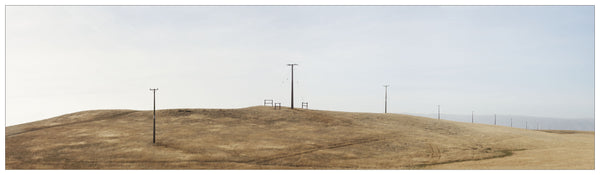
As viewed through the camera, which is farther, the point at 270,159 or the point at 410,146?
the point at 410,146

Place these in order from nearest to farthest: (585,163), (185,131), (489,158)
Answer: (585,163)
(489,158)
(185,131)

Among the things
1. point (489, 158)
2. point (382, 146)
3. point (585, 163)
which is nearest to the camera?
point (585, 163)

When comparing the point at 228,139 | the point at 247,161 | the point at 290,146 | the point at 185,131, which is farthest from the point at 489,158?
the point at 185,131

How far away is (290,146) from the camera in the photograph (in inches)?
1785

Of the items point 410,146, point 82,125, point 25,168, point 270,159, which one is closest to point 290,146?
point 270,159

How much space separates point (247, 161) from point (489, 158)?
2514 centimetres

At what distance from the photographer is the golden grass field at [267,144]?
125 feet

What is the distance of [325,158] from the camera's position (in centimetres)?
4038

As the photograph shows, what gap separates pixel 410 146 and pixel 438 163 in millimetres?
8214

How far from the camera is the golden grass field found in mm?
38188

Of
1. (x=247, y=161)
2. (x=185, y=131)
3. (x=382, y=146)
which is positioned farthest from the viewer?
(x=185, y=131)

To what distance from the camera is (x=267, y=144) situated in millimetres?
46125

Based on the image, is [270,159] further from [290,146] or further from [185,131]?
[185,131]

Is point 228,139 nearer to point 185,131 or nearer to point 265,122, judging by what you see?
point 185,131
